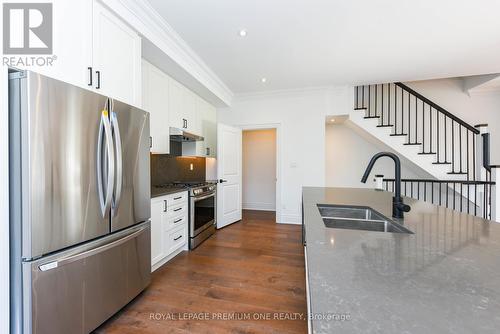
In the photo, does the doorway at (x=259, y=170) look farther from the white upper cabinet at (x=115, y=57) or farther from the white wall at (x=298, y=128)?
the white upper cabinet at (x=115, y=57)

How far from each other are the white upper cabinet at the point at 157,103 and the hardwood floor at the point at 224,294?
5.11ft

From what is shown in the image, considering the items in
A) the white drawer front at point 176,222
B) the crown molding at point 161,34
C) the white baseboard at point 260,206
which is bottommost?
the white baseboard at point 260,206

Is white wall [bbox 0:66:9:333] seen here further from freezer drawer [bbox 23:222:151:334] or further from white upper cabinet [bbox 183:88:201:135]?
white upper cabinet [bbox 183:88:201:135]

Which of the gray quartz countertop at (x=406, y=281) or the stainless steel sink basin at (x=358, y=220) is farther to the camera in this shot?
the stainless steel sink basin at (x=358, y=220)

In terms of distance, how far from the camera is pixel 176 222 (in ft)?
9.09

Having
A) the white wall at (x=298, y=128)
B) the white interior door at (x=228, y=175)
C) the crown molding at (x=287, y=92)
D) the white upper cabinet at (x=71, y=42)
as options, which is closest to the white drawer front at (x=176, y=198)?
the white interior door at (x=228, y=175)

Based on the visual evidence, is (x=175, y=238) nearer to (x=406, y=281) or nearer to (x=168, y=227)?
(x=168, y=227)

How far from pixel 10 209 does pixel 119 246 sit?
685mm

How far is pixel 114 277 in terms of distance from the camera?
1613 mm

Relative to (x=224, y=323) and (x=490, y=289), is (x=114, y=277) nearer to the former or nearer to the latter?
(x=224, y=323)

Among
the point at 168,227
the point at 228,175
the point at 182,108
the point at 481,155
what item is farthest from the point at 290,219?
the point at 481,155

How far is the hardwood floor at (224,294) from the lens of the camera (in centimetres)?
162

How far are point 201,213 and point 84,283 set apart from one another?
1944 millimetres

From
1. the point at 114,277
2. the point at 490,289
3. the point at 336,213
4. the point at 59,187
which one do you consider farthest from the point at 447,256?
the point at 114,277
